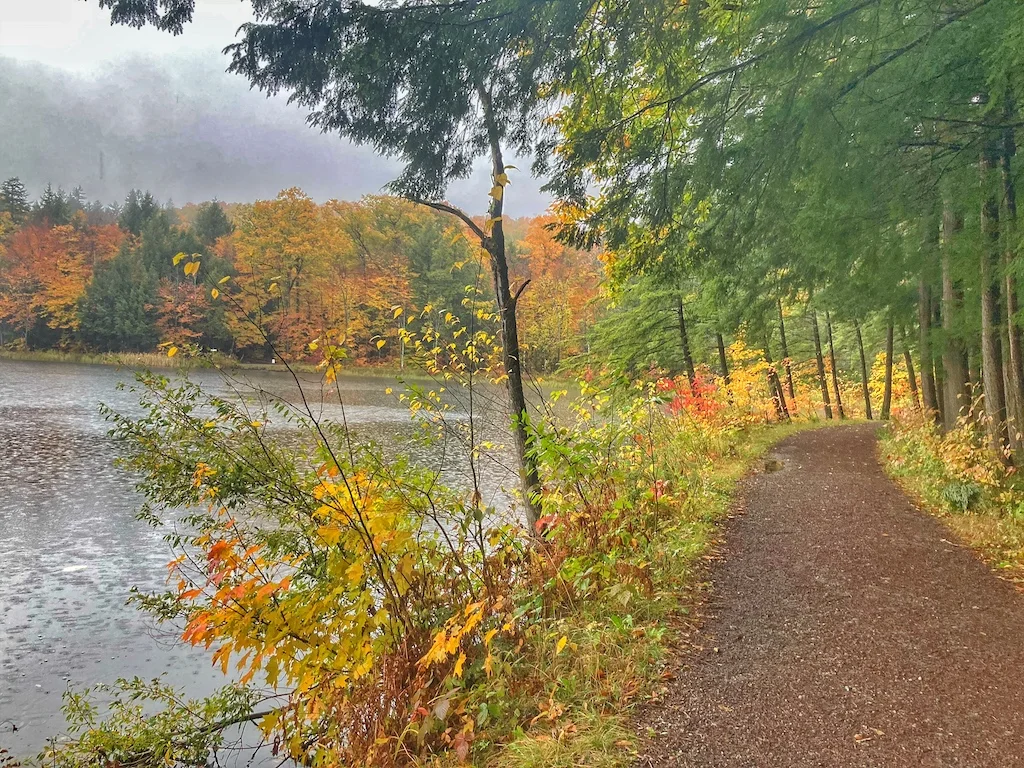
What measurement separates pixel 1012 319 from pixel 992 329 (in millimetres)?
1223

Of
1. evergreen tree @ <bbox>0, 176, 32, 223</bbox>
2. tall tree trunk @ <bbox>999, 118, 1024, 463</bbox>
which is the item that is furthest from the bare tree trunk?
evergreen tree @ <bbox>0, 176, 32, 223</bbox>

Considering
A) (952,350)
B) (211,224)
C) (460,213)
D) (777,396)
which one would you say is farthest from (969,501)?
(211,224)

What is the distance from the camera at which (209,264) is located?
19.7 metres

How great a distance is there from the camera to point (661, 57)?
3822mm

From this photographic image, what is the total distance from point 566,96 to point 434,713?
3788 millimetres

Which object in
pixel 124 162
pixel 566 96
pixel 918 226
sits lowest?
pixel 918 226

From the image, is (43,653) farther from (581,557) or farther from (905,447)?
(905,447)

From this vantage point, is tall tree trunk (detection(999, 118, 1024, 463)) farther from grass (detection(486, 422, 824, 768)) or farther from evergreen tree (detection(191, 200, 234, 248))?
evergreen tree (detection(191, 200, 234, 248))

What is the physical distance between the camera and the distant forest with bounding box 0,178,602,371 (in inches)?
823

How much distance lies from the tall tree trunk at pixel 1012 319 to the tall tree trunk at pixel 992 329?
12 cm

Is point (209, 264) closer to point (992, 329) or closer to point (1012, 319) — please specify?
point (992, 329)

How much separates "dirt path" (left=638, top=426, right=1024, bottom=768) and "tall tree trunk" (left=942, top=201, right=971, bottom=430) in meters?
3.43

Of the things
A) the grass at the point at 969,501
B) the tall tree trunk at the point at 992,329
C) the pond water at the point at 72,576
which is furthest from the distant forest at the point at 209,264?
the tall tree trunk at the point at 992,329

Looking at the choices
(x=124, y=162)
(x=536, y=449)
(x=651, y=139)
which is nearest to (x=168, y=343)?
(x=536, y=449)
